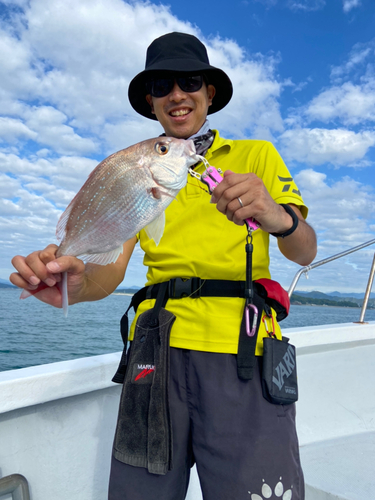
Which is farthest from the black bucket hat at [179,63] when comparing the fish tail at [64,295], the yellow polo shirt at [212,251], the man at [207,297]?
the fish tail at [64,295]

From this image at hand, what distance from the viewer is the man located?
4.31 feet

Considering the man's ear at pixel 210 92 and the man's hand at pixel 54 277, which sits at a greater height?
the man's ear at pixel 210 92

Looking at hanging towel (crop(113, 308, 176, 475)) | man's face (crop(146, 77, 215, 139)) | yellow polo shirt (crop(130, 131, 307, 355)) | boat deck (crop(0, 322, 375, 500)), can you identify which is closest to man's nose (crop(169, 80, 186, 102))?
man's face (crop(146, 77, 215, 139))

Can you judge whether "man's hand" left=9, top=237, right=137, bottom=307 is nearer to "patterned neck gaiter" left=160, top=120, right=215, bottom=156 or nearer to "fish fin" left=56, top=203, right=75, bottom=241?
"fish fin" left=56, top=203, right=75, bottom=241

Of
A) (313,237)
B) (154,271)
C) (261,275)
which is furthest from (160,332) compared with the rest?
(313,237)

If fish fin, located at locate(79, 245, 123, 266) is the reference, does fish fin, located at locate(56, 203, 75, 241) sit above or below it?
above

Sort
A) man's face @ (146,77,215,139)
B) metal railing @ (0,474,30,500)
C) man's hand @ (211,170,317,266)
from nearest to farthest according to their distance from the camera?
1. man's hand @ (211,170,317,266)
2. man's face @ (146,77,215,139)
3. metal railing @ (0,474,30,500)

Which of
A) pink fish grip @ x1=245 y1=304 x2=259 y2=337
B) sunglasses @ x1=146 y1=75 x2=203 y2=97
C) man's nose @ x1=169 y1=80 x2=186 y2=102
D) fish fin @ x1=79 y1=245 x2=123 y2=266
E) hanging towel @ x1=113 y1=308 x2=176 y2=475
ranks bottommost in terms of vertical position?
hanging towel @ x1=113 y1=308 x2=176 y2=475

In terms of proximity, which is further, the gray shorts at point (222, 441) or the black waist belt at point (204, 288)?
the black waist belt at point (204, 288)

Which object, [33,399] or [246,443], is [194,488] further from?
[246,443]

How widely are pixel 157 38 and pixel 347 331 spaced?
3.02 metres

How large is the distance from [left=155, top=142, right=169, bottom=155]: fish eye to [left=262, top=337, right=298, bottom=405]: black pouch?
820 millimetres

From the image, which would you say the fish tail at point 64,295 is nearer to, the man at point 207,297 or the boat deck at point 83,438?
the man at point 207,297

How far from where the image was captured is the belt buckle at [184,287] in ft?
5.05
